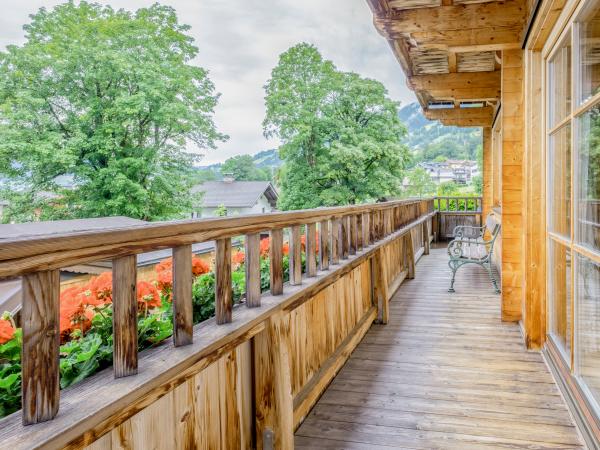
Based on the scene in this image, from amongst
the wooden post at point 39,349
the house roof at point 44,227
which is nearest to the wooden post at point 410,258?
the house roof at point 44,227

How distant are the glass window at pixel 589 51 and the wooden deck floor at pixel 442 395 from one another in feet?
5.04

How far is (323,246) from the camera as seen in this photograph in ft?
7.41

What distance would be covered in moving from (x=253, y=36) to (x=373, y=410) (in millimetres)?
34356

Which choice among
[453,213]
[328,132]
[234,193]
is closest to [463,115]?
[453,213]

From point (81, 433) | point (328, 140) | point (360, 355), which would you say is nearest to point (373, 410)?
point (360, 355)

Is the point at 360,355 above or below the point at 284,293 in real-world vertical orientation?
below

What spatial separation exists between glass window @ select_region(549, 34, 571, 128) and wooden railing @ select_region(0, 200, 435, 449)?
134cm

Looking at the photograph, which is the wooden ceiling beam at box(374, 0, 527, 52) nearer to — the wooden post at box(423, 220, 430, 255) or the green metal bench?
the green metal bench

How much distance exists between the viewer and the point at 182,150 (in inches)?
584

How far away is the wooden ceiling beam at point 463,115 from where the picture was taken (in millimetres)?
7055

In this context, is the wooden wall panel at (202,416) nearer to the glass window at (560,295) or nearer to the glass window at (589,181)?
the glass window at (589,181)

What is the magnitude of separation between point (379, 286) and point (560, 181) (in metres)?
1.67

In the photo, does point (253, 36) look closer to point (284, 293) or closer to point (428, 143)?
point (428, 143)

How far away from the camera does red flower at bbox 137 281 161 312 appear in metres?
1.22
